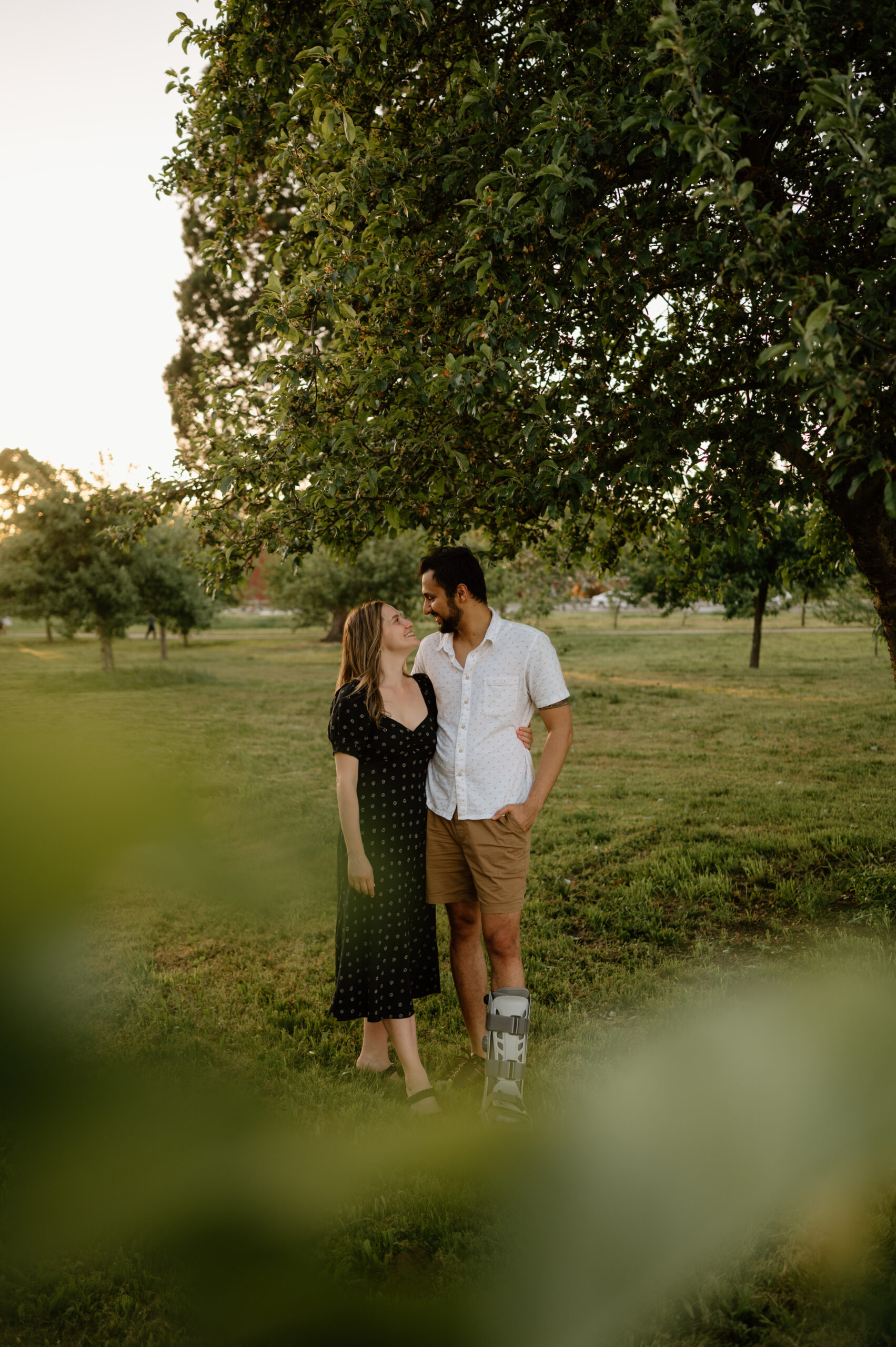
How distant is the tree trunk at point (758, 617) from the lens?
72.0 feet

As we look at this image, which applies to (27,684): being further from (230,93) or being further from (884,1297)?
(884,1297)

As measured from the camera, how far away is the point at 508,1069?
12.0 feet

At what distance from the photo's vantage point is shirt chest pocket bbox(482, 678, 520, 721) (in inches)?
144

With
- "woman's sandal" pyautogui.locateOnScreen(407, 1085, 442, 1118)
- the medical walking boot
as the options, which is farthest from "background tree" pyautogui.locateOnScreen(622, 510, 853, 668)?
"woman's sandal" pyautogui.locateOnScreen(407, 1085, 442, 1118)

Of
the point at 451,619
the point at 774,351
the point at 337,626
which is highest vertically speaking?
the point at 774,351

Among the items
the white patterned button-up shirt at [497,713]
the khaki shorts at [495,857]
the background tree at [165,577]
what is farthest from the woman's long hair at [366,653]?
the background tree at [165,577]

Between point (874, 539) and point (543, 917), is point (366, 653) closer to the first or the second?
point (543, 917)

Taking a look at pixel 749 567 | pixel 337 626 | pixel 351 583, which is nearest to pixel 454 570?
pixel 749 567

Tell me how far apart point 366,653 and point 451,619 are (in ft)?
1.33

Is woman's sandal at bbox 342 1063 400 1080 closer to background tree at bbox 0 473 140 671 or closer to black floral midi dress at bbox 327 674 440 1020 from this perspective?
black floral midi dress at bbox 327 674 440 1020

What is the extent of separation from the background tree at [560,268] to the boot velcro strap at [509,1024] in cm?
241

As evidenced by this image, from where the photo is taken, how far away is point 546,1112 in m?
Result: 3.69

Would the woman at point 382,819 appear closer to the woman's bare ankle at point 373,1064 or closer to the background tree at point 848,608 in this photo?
the woman's bare ankle at point 373,1064

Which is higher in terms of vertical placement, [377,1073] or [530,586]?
[530,586]
